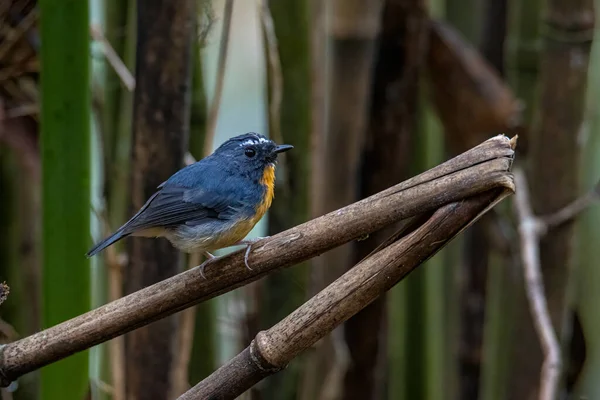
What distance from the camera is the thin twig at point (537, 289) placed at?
0.99m

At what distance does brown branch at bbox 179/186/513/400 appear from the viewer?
64cm

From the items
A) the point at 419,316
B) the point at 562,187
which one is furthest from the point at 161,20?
the point at 419,316

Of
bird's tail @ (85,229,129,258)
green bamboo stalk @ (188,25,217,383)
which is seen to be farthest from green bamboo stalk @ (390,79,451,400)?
bird's tail @ (85,229,129,258)

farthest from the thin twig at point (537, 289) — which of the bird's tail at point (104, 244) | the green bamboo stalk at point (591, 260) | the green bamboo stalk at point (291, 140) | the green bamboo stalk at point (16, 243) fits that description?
the green bamboo stalk at point (16, 243)

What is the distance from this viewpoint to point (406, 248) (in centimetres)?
64

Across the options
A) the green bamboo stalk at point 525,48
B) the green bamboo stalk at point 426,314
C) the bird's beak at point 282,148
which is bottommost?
the green bamboo stalk at point 426,314

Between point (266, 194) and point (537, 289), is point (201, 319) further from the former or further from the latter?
point (537, 289)

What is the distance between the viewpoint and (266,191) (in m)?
1.05

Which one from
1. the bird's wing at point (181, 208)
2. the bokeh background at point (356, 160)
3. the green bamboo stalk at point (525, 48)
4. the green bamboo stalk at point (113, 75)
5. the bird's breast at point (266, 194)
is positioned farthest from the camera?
the green bamboo stalk at point (525, 48)

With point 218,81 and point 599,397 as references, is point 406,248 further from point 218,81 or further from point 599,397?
point 599,397

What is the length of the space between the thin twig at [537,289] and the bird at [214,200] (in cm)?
41

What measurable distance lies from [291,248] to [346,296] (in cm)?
7

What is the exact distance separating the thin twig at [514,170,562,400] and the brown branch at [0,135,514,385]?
18.0 inches

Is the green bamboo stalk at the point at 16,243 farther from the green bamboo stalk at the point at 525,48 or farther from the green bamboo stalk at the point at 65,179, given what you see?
the green bamboo stalk at the point at 525,48
